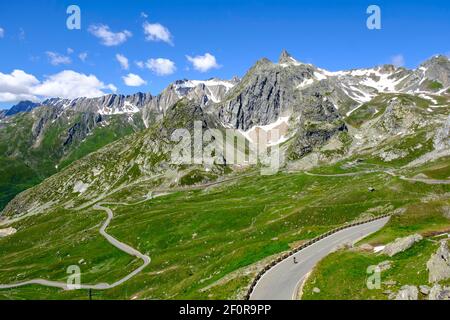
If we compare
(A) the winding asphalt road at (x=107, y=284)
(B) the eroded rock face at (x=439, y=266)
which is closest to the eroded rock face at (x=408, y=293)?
(B) the eroded rock face at (x=439, y=266)

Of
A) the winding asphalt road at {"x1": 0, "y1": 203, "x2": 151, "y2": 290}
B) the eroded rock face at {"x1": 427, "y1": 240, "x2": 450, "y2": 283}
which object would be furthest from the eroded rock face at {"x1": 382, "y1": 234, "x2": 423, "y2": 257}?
the winding asphalt road at {"x1": 0, "y1": 203, "x2": 151, "y2": 290}

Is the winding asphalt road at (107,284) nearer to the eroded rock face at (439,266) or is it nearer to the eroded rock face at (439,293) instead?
the eroded rock face at (439,266)

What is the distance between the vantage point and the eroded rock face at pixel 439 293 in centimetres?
3222

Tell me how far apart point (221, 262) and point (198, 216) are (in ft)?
265

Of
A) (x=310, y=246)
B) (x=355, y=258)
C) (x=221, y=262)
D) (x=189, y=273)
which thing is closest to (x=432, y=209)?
(x=310, y=246)

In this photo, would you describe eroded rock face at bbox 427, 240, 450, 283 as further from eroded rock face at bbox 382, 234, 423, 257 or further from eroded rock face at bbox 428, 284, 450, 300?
eroded rock face at bbox 382, 234, 423, 257

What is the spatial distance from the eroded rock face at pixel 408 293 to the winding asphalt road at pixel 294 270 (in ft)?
34.0

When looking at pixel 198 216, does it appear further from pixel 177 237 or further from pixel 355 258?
pixel 355 258

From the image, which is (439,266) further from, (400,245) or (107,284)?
(107,284)

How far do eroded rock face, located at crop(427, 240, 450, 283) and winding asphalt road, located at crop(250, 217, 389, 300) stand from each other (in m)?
13.2

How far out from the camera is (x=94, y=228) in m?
182

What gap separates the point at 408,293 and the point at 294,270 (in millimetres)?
16556

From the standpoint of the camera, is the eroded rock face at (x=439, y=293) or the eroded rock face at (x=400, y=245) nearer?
the eroded rock face at (x=439, y=293)

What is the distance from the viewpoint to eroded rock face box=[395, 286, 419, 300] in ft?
113
